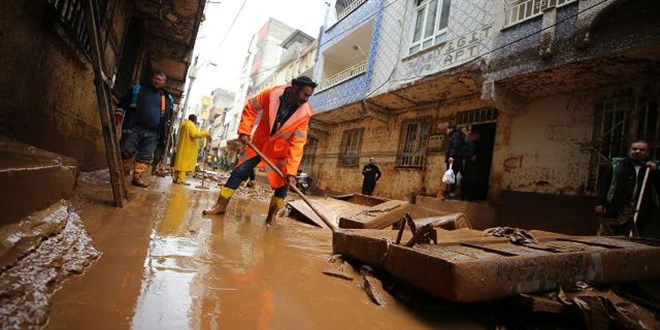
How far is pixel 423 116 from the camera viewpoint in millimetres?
9219

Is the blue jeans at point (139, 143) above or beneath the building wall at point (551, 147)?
beneath

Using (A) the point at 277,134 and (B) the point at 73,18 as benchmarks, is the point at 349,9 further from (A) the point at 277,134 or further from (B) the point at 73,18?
(B) the point at 73,18

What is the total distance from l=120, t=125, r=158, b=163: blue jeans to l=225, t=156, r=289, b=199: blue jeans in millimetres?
2052

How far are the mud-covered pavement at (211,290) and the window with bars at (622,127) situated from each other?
16.9 ft

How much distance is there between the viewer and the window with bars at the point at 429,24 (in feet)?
27.1

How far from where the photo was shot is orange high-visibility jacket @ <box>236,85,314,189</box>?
345 cm

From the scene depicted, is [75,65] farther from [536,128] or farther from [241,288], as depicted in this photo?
[536,128]

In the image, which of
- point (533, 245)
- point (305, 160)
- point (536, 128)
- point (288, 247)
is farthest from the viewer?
point (305, 160)

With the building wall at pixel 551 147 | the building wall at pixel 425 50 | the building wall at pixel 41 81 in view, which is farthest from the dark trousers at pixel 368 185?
the building wall at pixel 41 81

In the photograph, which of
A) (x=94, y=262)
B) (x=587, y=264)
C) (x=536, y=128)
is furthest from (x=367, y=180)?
(x=94, y=262)

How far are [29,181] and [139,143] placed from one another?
12.4ft

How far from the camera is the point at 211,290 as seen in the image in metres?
1.40

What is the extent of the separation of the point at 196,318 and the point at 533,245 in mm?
1885

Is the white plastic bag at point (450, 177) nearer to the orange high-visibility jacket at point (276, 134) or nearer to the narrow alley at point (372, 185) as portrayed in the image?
the narrow alley at point (372, 185)
